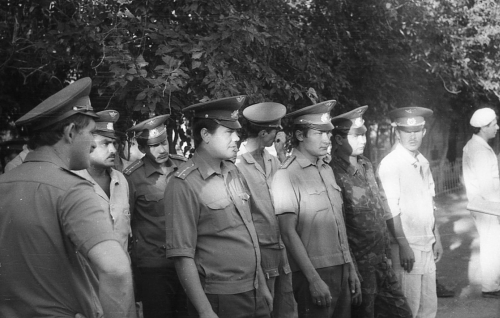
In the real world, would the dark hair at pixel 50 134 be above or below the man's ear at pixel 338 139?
above

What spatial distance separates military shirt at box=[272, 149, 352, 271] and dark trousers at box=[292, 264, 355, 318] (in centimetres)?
6

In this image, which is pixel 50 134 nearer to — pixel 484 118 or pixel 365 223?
pixel 365 223

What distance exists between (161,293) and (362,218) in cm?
161

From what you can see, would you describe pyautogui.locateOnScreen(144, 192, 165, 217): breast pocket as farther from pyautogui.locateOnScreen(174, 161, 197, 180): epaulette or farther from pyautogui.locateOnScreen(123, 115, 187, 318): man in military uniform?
pyautogui.locateOnScreen(174, 161, 197, 180): epaulette

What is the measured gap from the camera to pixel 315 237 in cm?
404

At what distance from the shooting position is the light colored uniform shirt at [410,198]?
4.88 m

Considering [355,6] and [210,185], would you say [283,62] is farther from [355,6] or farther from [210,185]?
[210,185]

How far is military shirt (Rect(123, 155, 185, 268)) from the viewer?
4484mm

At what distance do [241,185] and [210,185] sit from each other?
0.96 ft

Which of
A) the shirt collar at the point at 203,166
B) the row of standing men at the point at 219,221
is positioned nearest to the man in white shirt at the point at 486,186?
the row of standing men at the point at 219,221

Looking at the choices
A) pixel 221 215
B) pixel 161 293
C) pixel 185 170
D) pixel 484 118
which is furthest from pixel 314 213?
pixel 484 118

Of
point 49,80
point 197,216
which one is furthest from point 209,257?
point 49,80

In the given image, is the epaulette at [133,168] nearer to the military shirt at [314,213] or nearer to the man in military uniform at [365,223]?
the military shirt at [314,213]

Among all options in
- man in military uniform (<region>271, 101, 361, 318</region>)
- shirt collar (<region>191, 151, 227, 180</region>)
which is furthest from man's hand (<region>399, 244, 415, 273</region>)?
shirt collar (<region>191, 151, 227, 180</region>)
